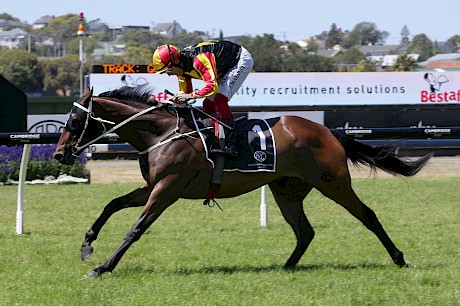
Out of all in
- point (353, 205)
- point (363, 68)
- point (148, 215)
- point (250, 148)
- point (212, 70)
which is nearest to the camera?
point (148, 215)

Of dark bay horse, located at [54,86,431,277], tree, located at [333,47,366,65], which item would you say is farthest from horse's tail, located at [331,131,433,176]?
tree, located at [333,47,366,65]

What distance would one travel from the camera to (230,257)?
7941 millimetres

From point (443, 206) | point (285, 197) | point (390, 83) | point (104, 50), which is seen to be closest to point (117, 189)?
point (443, 206)

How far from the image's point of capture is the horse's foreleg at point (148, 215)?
6910mm

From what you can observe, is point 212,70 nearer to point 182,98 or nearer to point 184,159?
point 182,98

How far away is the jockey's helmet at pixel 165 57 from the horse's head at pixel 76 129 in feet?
2.08

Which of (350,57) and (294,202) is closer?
(294,202)

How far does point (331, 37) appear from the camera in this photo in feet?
634

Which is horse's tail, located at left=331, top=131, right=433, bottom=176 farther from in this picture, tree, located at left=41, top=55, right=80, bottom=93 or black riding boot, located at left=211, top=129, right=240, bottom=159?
tree, located at left=41, top=55, right=80, bottom=93

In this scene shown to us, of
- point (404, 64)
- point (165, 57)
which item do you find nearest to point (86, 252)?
point (165, 57)

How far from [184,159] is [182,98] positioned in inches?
21.6

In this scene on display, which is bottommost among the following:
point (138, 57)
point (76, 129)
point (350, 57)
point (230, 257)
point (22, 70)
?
point (138, 57)

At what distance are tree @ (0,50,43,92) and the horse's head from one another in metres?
86.4

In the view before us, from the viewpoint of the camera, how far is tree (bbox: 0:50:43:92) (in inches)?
3716
